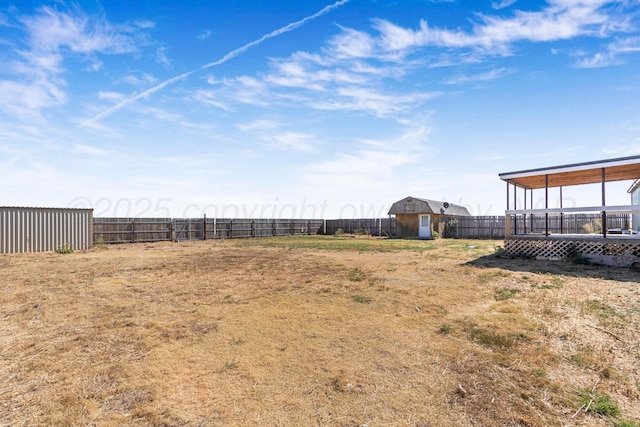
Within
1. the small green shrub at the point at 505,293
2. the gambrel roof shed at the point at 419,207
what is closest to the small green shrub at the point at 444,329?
the small green shrub at the point at 505,293

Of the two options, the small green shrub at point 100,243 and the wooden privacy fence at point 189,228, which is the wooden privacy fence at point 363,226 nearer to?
the wooden privacy fence at point 189,228

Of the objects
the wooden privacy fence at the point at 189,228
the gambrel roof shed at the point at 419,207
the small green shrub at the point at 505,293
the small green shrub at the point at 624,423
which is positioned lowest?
the small green shrub at the point at 624,423

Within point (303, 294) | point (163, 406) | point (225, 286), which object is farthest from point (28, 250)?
point (163, 406)

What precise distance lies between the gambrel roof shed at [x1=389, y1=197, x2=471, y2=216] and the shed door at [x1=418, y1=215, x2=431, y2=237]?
70 centimetres

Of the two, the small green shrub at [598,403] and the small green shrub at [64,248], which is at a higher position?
the small green shrub at [64,248]

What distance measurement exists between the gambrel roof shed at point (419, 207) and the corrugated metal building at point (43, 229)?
2094 cm

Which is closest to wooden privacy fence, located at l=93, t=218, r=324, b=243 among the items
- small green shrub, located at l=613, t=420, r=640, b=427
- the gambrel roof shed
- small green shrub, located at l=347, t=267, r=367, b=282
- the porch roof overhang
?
the gambrel roof shed

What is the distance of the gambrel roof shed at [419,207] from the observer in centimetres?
2578

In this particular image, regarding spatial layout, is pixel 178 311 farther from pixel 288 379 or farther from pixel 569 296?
pixel 569 296

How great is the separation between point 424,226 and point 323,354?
23640 millimetres

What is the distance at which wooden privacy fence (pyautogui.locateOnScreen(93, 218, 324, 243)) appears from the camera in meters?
21.3

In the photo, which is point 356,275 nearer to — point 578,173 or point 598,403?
point 598,403

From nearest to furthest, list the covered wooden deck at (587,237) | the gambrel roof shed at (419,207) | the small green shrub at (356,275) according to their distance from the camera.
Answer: the small green shrub at (356,275), the covered wooden deck at (587,237), the gambrel roof shed at (419,207)

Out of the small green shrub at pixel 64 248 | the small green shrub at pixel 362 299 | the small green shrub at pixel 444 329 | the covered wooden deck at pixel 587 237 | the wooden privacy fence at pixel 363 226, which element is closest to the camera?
the small green shrub at pixel 444 329
